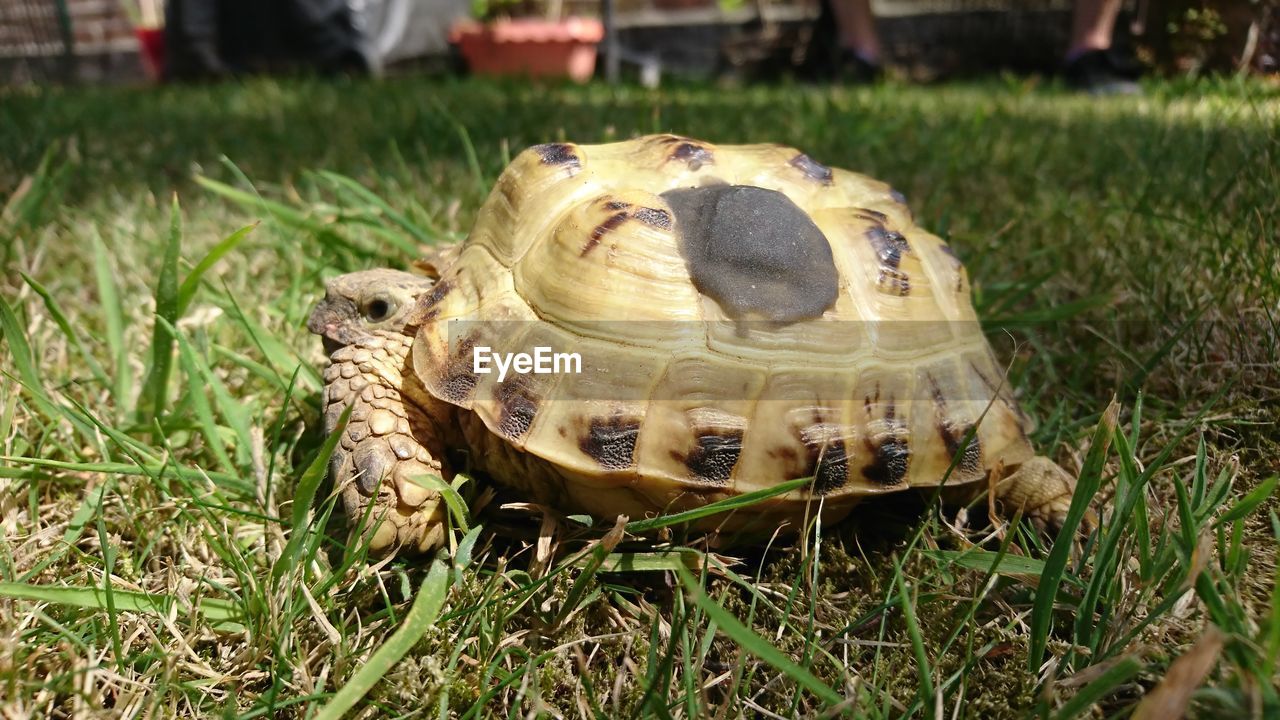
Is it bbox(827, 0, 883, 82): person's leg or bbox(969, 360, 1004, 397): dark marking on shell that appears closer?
bbox(969, 360, 1004, 397): dark marking on shell

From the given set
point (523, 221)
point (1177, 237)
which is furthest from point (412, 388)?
point (1177, 237)

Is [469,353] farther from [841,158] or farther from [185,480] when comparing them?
[841,158]

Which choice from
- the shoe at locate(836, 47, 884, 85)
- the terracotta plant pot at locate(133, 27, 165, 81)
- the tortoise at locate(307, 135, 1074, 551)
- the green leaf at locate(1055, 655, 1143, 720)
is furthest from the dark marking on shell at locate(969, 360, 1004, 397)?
the terracotta plant pot at locate(133, 27, 165, 81)

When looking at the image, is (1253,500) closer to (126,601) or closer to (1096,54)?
(126,601)

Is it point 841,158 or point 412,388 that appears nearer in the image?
point 412,388

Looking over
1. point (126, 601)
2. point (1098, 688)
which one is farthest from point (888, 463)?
point (126, 601)

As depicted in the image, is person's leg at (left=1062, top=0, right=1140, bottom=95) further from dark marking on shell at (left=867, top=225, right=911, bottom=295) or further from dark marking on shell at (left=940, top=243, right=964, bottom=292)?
dark marking on shell at (left=867, top=225, right=911, bottom=295)

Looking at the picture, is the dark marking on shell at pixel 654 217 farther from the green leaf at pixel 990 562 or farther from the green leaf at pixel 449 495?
the green leaf at pixel 990 562
